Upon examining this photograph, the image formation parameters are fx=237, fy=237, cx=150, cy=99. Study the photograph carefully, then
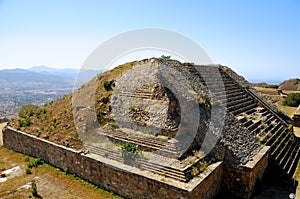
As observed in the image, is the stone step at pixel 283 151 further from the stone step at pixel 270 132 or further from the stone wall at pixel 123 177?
the stone wall at pixel 123 177

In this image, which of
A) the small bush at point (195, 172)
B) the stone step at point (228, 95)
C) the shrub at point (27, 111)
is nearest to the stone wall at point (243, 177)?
the small bush at point (195, 172)

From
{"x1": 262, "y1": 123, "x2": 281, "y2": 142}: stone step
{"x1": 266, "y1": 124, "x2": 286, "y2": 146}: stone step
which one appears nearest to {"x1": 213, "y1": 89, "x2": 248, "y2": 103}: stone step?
{"x1": 262, "y1": 123, "x2": 281, "y2": 142}: stone step

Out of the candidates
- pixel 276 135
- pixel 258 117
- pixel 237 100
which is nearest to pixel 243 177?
pixel 276 135

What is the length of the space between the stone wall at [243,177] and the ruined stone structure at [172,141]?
0.10 ft

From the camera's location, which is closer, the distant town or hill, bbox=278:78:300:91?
hill, bbox=278:78:300:91

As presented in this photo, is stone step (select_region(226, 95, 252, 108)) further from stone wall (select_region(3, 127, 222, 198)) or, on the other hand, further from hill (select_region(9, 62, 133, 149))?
hill (select_region(9, 62, 133, 149))

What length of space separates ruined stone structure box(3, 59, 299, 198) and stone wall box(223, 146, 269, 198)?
0.10 feet

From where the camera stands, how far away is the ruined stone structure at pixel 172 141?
7.07m

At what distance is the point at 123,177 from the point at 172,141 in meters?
1.93

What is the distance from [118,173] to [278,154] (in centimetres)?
640

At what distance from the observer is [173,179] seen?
6617 mm

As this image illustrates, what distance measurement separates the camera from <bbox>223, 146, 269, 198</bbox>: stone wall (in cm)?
720

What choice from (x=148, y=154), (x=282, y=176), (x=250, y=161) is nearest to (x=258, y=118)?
(x=282, y=176)

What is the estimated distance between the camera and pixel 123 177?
7348mm
